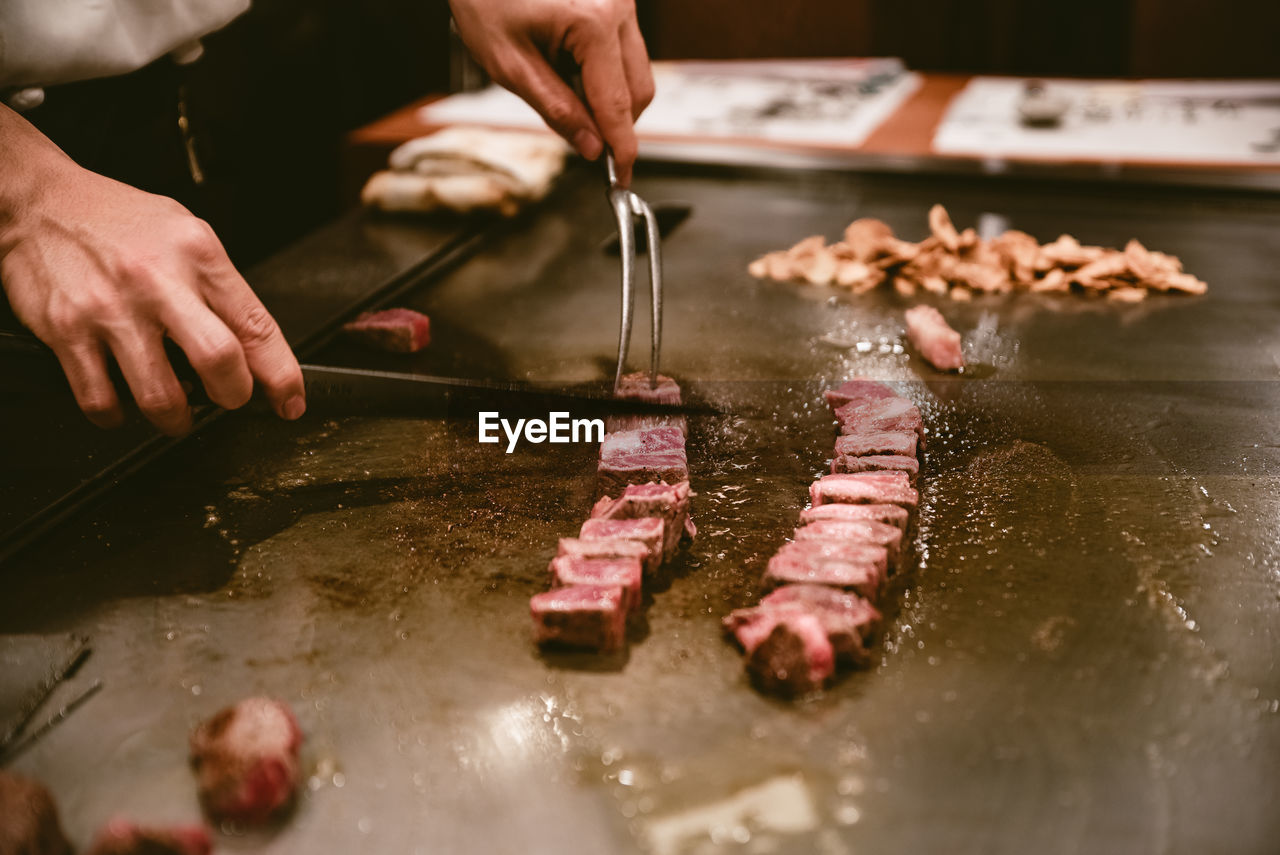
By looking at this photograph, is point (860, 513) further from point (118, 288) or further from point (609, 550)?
point (118, 288)

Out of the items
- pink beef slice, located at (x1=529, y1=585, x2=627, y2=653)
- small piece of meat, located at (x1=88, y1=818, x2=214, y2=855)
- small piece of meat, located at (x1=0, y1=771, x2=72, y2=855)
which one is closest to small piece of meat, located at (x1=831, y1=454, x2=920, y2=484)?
pink beef slice, located at (x1=529, y1=585, x2=627, y2=653)

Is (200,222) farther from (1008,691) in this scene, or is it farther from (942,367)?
(942,367)

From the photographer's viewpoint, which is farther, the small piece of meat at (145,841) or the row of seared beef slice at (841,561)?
the row of seared beef slice at (841,561)

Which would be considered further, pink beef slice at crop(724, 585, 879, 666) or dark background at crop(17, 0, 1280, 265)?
dark background at crop(17, 0, 1280, 265)

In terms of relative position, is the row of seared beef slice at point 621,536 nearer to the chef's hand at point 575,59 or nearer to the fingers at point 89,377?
the chef's hand at point 575,59

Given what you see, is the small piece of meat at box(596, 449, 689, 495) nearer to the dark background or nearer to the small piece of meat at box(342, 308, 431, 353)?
the small piece of meat at box(342, 308, 431, 353)

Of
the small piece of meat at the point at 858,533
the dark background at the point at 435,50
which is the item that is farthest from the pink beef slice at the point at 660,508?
the dark background at the point at 435,50
